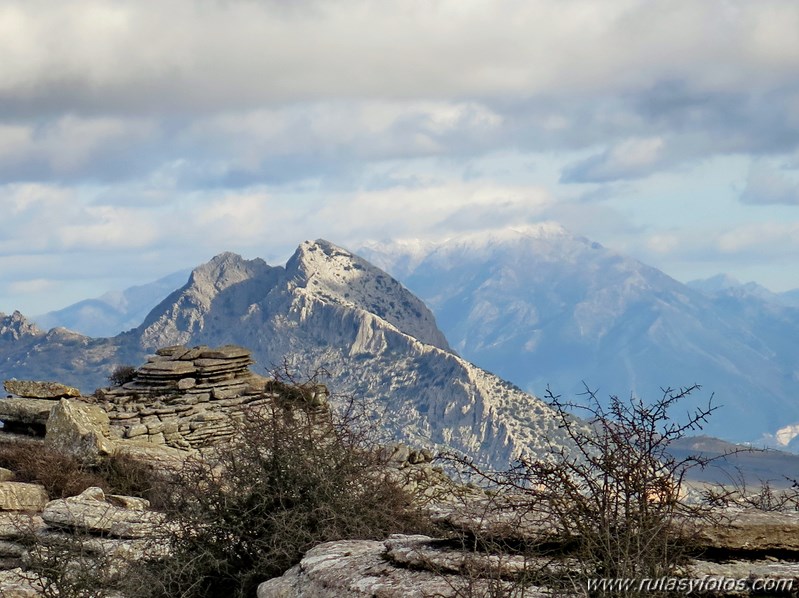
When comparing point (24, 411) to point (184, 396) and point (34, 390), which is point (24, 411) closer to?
point (34, 390)

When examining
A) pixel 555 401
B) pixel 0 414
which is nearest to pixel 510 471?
pixel 555 401

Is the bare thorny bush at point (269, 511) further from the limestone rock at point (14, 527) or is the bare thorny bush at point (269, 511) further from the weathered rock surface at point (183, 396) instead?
the weathered rock surface at point (183, 396)

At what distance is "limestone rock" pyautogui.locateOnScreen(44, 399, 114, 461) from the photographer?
26.6 m

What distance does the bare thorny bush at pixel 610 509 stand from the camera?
9.43m

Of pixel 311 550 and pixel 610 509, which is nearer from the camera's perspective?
pixel 610 509

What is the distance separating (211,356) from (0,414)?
33.9ft

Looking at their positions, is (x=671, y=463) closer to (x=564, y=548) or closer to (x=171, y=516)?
(x=564, y=548)

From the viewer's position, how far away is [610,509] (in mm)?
9734

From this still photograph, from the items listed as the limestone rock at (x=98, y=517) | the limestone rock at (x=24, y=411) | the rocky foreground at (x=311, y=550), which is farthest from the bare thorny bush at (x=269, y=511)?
the limestone rock at (x=24, y=411)

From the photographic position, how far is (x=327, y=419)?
604 inches

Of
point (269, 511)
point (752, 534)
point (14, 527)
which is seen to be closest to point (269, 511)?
point (269, 511)

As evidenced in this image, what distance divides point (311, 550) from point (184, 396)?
2720 cm

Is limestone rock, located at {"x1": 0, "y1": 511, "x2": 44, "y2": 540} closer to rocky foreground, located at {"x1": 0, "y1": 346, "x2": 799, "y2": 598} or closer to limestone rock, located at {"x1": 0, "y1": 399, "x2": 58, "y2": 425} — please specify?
rocky foreground, located at {"x1": 0, "y1": 346, "x2": 799, "y2": 598}

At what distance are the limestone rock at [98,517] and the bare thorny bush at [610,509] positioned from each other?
8.74 m
